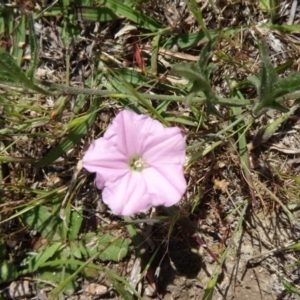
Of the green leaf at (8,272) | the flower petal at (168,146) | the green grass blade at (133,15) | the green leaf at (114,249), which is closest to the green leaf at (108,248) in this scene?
the green leaf at (114,249)

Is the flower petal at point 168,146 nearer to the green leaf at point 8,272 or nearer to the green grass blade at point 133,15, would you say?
the green grass blade at point 133,15

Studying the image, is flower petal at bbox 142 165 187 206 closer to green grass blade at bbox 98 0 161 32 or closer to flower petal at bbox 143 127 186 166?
flower petal at bbox 143 127 186 166

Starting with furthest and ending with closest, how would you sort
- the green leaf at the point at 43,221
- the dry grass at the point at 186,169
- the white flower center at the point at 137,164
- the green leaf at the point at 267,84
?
the green leaf at the point at 43,221, the dry grass at the point at 186,169, the white flower center at the point at 137,164, the green leaf at the point at 267,84

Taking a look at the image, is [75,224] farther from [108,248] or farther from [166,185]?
[166,185]

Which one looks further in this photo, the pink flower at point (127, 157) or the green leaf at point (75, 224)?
the green leaf at point (75, 224)

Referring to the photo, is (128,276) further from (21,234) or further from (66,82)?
(66,82)

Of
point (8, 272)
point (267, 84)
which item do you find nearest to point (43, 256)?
point (8, 272)

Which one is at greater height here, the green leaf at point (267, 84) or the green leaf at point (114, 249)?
the green leaf at point (267, 84)
